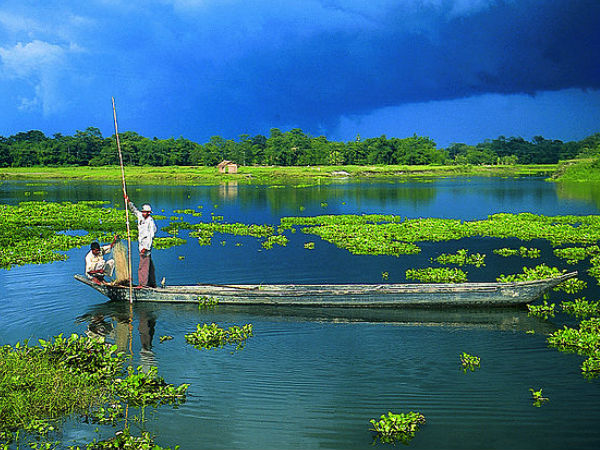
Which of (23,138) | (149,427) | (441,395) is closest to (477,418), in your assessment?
(441,395)

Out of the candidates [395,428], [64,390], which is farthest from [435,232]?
[64,390]

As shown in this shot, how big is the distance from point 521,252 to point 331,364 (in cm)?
1486

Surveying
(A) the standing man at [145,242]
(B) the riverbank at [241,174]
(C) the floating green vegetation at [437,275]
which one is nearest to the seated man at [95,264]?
(A) the standing man at [145,242]

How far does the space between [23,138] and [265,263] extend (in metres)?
162

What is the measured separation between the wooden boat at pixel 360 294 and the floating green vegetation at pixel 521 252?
8549mm

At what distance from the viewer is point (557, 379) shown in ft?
36.3

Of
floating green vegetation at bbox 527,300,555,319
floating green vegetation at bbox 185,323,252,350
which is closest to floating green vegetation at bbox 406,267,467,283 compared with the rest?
floating green vegetation at bbox 527,300,555,319

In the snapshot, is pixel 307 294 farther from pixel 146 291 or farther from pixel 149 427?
pixel 149 427

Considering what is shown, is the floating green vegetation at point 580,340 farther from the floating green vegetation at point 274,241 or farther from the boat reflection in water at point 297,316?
the floating green vegetation at point 274,241

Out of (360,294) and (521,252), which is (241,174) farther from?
(360,294)

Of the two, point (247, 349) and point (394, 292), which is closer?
point (247, 349)

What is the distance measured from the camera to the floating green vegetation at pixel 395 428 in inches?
351

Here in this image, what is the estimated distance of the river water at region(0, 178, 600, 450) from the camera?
30.1 ft

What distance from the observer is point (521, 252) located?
2389 centimetres
